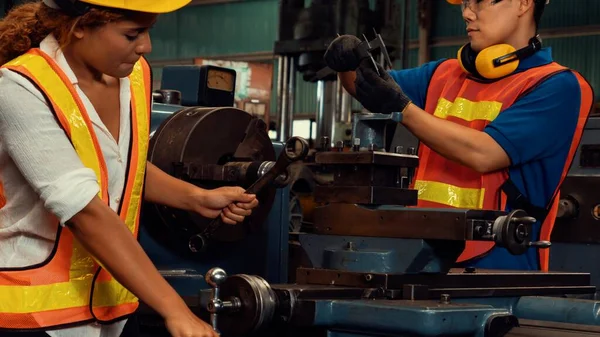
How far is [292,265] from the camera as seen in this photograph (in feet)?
8.07

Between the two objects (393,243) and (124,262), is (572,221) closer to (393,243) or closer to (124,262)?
(393,243)

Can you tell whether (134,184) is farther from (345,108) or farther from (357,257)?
(345,108)

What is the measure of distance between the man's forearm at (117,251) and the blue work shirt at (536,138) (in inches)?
32.4

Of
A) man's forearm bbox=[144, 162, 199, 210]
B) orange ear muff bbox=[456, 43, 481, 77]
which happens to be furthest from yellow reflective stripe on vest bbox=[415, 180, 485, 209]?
man's forearm bbox=[144, 162, 199, 210]

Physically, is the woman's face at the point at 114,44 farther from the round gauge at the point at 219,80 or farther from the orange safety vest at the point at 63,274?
the round gauge at the point at 219,80

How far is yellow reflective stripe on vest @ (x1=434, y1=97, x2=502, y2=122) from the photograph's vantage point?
1921 mm

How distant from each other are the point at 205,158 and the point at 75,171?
78cm

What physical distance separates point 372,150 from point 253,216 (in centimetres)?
61

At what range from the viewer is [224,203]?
1606mm

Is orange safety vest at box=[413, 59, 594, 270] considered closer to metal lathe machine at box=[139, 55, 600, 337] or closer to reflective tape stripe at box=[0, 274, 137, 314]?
metal lathe machine at box=[139, 55, 600, 337]

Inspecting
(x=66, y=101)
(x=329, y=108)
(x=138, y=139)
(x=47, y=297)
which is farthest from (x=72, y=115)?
(x=329, y=108)

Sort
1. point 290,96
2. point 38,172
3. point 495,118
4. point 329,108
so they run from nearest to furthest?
point 38,172 → point 495,118 → point 290,96 → point 329,108

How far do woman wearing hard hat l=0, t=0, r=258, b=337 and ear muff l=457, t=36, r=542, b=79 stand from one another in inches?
31.4

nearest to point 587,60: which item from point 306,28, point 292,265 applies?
point 306,28
